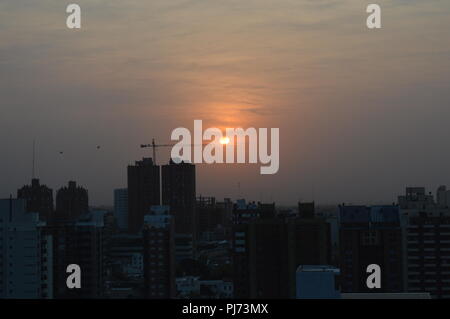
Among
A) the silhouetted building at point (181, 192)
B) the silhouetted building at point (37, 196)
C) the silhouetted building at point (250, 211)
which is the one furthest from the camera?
the silhouetted building at point (181, 192)

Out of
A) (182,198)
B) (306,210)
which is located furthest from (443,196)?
(182,198)

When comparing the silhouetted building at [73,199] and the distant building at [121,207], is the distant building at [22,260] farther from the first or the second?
the distant building at [121,207]

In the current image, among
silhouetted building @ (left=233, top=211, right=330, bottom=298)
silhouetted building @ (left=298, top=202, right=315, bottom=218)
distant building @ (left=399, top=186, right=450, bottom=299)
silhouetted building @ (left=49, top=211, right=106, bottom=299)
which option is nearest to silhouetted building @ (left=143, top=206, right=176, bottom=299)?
silhouetted building @ (left=49, top=211, right=106, bottom=299)

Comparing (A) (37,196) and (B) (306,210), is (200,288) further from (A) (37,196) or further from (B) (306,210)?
(A) (37,196)

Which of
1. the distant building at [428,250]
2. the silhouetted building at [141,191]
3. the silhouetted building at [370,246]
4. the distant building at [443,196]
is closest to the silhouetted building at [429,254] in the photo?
the distant building at [428,250]

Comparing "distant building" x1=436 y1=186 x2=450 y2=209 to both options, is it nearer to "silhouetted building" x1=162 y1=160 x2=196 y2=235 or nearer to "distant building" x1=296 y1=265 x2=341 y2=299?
"silhouetted building" x1=162 y1=160 x2=196 y2=235
